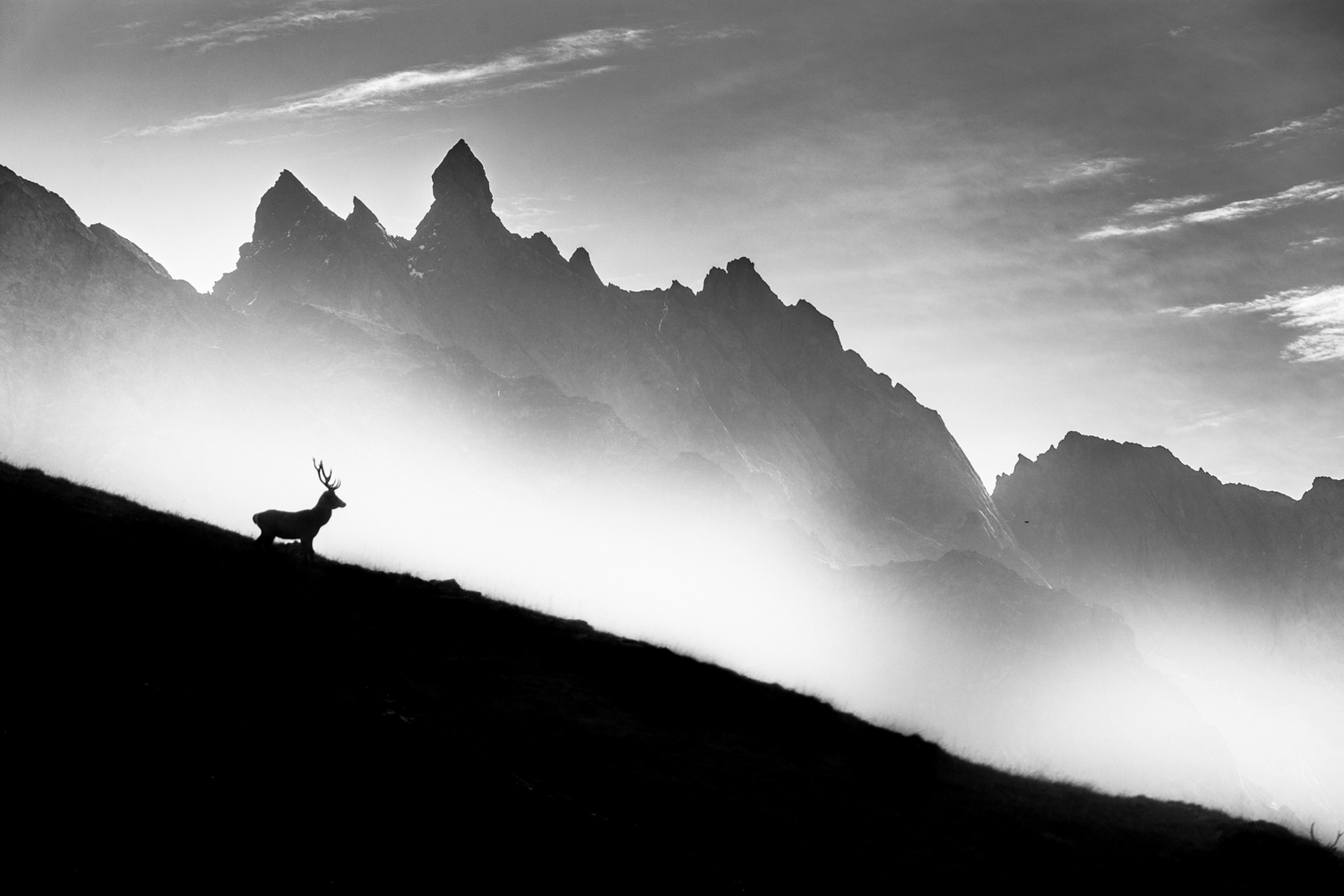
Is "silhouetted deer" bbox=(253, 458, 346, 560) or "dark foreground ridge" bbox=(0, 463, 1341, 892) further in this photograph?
"silhouetted deer" bbox=(253, 458, 346, 560)

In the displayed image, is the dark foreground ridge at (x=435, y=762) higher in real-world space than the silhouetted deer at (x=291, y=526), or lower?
lower

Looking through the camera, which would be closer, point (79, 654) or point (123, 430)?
point (79, 654)

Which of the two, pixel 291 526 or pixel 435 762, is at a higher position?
pixel 291 526

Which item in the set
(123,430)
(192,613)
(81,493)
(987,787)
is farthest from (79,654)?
(123,430)

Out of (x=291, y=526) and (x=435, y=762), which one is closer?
(x=435, y=762)

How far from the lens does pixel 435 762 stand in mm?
15469

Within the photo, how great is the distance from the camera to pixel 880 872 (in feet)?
50.5

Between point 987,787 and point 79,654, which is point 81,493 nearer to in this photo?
point 79,654

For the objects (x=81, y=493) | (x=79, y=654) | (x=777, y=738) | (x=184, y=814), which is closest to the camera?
(x=184, y=814)

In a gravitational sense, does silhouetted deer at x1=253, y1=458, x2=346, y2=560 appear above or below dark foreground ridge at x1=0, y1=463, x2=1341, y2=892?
above

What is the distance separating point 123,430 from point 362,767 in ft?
584

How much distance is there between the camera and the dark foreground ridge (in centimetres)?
1238

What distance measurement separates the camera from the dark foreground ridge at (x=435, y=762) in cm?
1238

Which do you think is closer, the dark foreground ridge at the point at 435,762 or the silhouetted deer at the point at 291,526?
the dark foreground ridge at the point at 435,762
